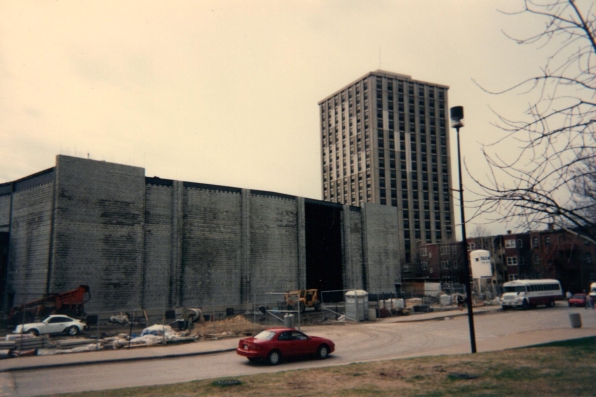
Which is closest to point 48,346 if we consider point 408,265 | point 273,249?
point 273,249

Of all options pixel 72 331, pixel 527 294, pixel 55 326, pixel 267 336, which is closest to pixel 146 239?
pixel 72 331

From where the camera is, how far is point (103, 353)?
20.7 m

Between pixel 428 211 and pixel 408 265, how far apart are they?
18.9 metres

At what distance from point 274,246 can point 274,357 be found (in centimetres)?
3092

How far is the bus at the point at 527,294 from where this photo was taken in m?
44.9

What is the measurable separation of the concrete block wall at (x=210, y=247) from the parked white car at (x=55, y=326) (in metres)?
11.7

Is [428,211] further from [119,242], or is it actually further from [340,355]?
[340,355]

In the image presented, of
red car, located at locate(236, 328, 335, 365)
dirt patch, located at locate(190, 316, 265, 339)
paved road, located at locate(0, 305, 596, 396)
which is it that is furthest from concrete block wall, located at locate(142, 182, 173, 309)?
red car, located at locate(236, 328, 335, 365)

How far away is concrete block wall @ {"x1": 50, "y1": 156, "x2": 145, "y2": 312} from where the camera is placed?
3372 centimetres

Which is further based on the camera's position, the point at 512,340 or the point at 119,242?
the point at 119,242

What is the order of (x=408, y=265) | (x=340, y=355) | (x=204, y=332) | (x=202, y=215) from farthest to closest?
(x=408, y=265), (x=202, y=215), (x=204, y=332), (x=340, y=355)

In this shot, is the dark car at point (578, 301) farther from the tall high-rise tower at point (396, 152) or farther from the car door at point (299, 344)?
the tall high-rise tower at point (396, 152)

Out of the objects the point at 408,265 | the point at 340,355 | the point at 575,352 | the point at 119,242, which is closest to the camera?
the point at 575,352

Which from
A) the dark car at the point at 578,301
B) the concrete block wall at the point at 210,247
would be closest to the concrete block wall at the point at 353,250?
the concrete block wall at the point at 210,247
